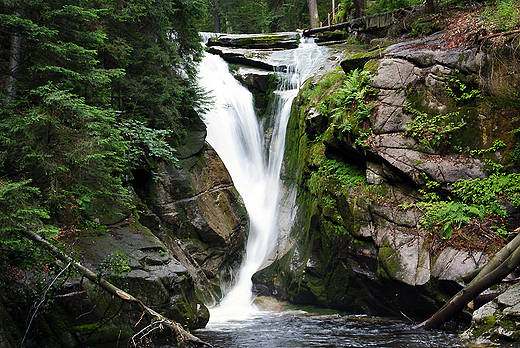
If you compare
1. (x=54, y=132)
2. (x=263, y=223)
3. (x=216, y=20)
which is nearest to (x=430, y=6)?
(x=263, y=223)

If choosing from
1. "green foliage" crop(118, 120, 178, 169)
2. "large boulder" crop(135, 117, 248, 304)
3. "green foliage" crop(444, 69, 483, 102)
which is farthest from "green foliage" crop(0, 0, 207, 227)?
"green foliage" crop(444, 69, 483, 102)

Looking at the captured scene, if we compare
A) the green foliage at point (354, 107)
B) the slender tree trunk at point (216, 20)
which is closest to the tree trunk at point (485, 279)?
the green foliage at point (354, 107)

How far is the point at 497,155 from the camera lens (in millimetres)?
8039

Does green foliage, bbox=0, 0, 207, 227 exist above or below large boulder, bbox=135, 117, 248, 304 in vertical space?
above

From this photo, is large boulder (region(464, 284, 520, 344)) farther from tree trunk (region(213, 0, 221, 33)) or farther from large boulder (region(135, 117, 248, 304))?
tree trunk (region(213, 0, 221, 33))

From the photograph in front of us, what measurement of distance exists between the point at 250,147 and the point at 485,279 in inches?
438

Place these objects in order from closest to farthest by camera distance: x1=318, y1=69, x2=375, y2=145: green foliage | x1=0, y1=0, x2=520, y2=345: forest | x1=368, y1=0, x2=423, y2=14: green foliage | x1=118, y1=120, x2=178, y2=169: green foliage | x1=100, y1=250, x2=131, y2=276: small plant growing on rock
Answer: x1=0, y1=0, x2=520, y2=345: forest
x1=100, y1=250, x2=131, y2=276: small plant growing on rock
x1=118, y1=120, x2=178, y2=169: green foliage
x1=318, y1=69, x2=375, y2=145: green foliage
x1=368, y1=0, x2=423, y2=14: green foliage

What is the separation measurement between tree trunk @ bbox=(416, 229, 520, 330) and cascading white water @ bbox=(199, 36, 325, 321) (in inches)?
229

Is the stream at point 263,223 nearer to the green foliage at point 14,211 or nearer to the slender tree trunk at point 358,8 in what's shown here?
the slender tree trunk at point 358,8

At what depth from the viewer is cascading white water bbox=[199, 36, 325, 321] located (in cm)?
1287

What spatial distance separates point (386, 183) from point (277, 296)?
5110 mm

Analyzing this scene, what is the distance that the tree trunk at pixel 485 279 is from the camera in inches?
219

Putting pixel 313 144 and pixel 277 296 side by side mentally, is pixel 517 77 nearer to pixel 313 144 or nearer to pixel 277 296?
pixel 313 144

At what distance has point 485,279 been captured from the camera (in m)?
5.89
